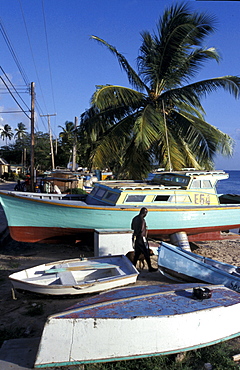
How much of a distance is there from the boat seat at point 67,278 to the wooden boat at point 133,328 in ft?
4.63

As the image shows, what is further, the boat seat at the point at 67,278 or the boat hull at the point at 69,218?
the boat hull at the point at 69,218

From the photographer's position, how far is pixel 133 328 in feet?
13.8

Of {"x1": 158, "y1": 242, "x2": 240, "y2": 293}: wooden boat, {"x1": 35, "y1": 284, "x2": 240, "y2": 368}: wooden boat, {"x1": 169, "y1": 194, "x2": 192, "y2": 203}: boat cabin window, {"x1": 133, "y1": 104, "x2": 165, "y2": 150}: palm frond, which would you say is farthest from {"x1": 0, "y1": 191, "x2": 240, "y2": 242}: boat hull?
{"x1": 35, "y1": 284, "x2": 240, "y2": 368}: wooden boat

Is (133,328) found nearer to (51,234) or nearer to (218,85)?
(51,234)

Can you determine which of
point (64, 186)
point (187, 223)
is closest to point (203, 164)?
point (187, 223)

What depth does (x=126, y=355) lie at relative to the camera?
4203 millimetres

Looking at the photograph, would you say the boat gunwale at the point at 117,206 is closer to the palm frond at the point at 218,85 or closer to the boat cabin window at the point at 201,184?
the boat cabin window at the point at 201,184

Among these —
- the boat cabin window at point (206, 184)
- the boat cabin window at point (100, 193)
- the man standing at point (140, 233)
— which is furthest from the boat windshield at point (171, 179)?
the man standing at point (140, 233)

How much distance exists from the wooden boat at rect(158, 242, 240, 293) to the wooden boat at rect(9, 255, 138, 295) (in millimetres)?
1003

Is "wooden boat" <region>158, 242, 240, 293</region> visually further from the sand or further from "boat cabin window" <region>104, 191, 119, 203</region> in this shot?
"boat cabin window" <region>104, 191, 119, 203</region>

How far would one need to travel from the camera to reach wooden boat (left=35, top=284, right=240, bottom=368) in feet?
13.3

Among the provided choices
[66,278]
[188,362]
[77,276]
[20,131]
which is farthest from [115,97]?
[20,131]

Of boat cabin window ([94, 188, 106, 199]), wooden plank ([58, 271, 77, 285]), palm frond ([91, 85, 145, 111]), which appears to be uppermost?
palm frond ([91, 85, 145, 111])

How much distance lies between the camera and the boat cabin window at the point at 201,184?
437 inches
